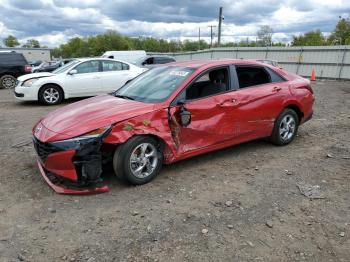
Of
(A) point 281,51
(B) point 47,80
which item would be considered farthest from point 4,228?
(A) point 281,51

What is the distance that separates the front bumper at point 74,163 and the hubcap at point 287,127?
332cm

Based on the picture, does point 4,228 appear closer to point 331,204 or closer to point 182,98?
point 182,98

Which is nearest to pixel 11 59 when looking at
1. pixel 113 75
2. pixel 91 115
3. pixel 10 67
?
pixel 10 67

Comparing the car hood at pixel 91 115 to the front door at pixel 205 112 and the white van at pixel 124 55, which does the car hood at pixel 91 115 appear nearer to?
the front door at pixel 205 112

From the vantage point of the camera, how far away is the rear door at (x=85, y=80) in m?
10.9

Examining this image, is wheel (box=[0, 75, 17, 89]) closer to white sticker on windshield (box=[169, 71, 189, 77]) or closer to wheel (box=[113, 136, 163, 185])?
white sticker on windshield (box=[169, 71, 189, 77])

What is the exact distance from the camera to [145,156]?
4.32 meters

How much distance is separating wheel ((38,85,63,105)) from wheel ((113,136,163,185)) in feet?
24.3

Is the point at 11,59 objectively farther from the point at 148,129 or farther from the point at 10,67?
the point at 148,129

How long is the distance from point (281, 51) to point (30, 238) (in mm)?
24584

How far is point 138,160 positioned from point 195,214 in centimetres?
105

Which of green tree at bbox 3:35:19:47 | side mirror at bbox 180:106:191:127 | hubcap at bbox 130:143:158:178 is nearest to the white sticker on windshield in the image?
side mirror at bbox 180:106:191:127

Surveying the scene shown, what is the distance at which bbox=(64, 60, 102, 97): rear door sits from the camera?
1092 cm

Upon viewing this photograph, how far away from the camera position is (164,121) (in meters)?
4.43
